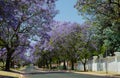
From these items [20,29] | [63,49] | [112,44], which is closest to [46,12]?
[20,29]

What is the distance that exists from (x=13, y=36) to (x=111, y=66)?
17.3m

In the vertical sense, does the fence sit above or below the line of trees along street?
below

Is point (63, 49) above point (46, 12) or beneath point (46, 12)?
beneath

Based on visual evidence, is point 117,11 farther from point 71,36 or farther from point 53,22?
point 71,36

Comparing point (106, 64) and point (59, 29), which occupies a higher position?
point (59, 29)

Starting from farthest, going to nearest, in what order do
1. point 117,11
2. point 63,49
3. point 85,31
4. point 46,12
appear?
point 63,49, point 85,31, point 46,12, point 117,11

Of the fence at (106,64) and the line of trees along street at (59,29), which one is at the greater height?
the line of trees along street at (59,29)

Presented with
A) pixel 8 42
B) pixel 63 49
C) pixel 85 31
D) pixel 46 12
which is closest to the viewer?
pixel 46 12

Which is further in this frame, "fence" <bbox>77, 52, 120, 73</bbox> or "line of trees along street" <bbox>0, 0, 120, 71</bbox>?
"fence" <bbox>77, 52, 120, 73</bbox>

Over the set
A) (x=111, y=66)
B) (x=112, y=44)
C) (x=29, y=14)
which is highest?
(x=29, y=14)

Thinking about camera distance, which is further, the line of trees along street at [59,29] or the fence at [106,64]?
the fence at [106,64]

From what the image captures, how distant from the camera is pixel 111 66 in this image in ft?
189

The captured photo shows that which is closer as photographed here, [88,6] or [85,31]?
[88,6]

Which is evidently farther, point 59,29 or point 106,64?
point 59,29
